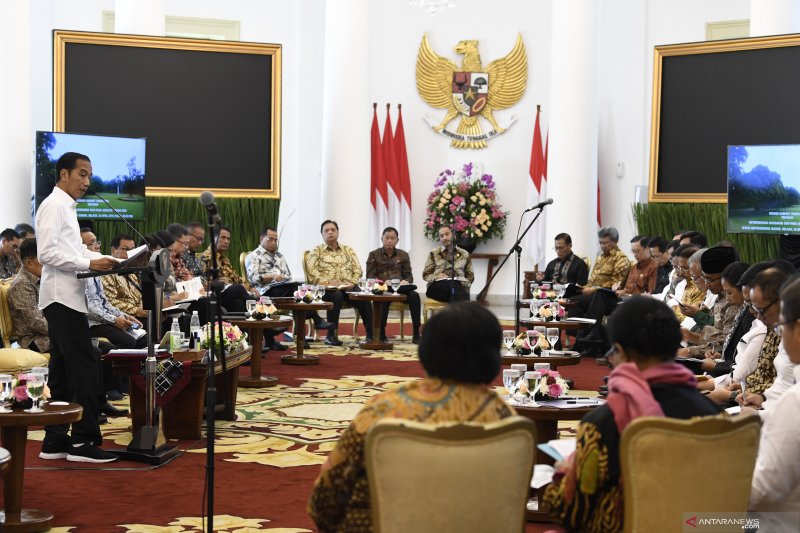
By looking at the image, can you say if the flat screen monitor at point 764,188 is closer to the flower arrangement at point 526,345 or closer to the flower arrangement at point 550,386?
the flower arrangement at point 526,345

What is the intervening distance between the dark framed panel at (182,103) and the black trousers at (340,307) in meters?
1.80

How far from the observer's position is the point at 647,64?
47.6ft

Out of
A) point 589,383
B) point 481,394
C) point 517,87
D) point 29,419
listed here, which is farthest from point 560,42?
point 481,394

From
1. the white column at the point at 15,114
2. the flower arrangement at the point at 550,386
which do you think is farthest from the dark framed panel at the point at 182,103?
the flower arrangement at the point at 550,386

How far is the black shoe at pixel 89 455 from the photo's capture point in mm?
5207

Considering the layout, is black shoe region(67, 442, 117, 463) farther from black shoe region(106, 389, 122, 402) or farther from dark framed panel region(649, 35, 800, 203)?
dark framed panel region(649, 35, 800, 203)

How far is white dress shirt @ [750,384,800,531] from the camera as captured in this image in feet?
8.41

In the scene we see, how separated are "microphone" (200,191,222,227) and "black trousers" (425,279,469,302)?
7291 mm

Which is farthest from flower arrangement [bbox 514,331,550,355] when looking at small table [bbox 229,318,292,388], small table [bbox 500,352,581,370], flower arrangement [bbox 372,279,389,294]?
flower arrangement [bbox 372,279,389,294]

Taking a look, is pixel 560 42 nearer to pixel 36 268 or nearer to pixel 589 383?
pixel 589 383

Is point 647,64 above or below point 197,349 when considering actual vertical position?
above

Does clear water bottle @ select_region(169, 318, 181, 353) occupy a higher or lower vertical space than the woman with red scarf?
lower

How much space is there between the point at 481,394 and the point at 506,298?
12.0 meters

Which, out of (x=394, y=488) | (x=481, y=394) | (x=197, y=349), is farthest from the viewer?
(x=197, y=349)
